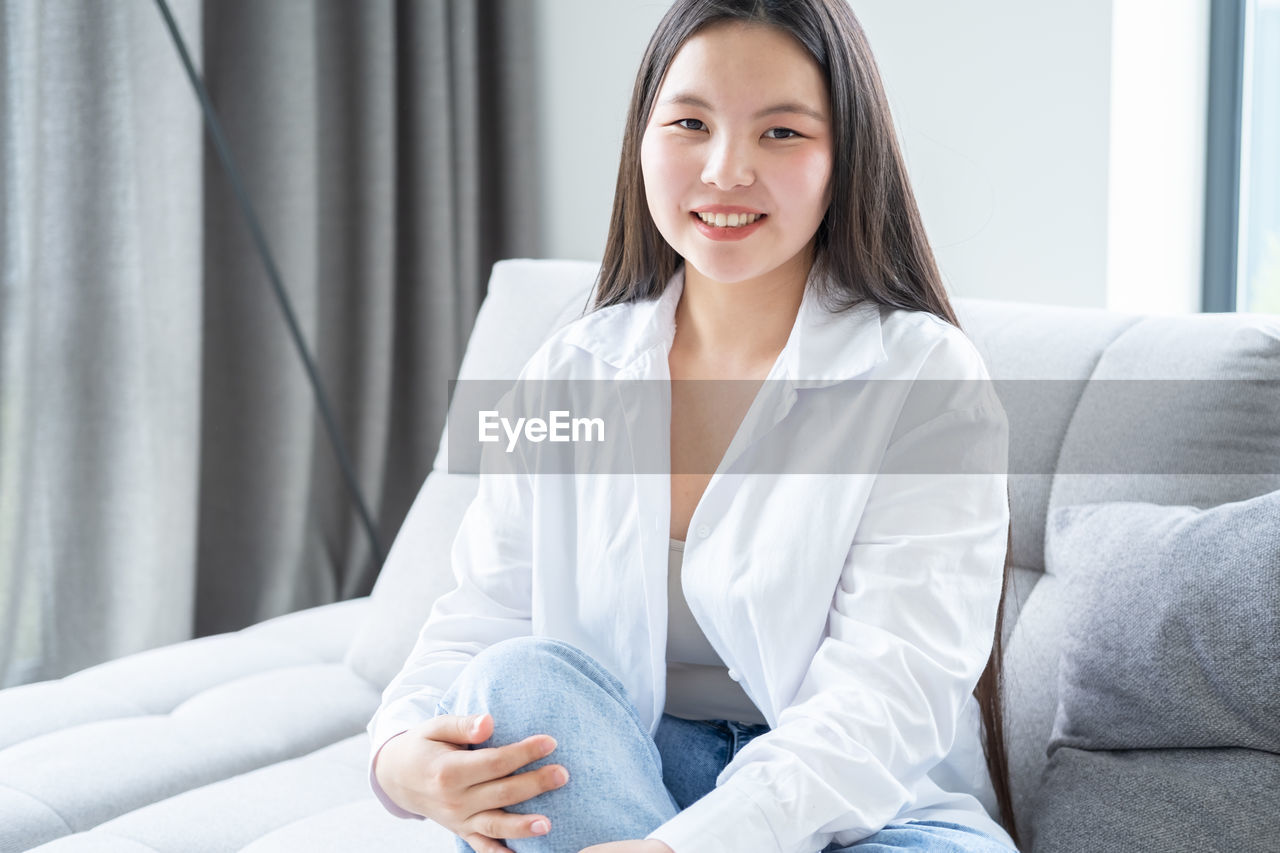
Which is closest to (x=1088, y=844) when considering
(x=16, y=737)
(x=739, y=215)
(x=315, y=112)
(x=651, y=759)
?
(x=651, y=759)

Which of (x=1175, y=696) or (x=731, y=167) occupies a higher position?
(x=731, y=167)

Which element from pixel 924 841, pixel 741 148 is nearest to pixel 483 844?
pixel 924 841

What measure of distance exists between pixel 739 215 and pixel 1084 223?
1.01 meters

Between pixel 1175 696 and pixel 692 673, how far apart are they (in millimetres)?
428

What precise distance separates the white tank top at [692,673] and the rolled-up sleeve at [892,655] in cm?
13

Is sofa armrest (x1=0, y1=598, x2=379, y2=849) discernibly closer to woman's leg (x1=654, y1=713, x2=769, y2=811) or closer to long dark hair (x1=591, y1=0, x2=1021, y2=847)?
woman's leg (x1=654, y1=713, x2=769, y2=811)

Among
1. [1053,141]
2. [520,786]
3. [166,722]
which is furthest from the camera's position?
[1053,141]

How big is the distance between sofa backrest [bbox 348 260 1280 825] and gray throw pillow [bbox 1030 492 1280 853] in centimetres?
7

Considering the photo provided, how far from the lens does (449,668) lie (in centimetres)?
112

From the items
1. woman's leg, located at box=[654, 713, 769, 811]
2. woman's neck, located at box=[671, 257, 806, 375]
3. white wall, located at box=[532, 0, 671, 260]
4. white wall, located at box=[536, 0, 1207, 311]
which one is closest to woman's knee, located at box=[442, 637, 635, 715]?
woman's leg, located at box=[654, 713, 769, 811]

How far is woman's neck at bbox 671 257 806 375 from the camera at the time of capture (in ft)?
3.90

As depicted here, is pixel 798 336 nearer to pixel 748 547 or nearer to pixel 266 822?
pixel 748 547

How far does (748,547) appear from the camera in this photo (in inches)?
41.4

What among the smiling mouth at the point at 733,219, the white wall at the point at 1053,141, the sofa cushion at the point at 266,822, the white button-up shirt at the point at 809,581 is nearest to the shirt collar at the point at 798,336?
the white button-up shirt at the point at 809,581
